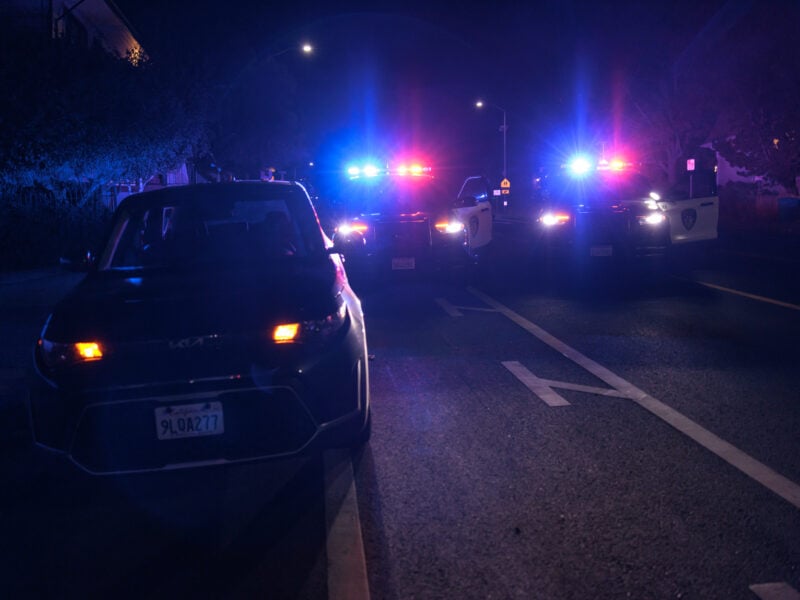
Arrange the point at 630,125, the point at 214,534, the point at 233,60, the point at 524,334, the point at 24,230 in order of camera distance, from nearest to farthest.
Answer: the point at 214,534 < the point at 524,334 < the point at 24,230 < the point at 630,125 < the point at 233,60

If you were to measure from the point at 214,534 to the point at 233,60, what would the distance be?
42560 millimetres

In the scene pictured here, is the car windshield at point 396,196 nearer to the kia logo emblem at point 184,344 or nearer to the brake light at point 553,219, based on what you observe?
the brake light at point 553,219

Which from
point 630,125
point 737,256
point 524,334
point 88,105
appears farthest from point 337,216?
point 630,125

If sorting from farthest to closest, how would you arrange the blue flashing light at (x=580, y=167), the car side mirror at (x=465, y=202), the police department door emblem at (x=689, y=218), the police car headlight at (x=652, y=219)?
the blue flashing light at (x=580, y=167)
the police department door emblem at (x=689, y=218)
the police car headlight at (x=652, y=219)
the car side mirror at (x=465, y=202)

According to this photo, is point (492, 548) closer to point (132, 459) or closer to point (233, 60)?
point (132, 459)

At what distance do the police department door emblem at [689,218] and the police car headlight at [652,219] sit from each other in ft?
4.88

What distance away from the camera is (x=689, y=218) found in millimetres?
16125

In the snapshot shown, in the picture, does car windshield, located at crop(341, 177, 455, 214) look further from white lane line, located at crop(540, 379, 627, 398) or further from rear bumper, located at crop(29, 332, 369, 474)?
rear bumper, located at crop(29, 332, 369, 474)

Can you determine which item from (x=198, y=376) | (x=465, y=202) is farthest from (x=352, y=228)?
(x=198, y=376)

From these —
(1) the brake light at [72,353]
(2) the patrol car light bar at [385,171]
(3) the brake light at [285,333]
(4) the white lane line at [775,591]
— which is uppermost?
(2) the patrol car light bar at [385,171]

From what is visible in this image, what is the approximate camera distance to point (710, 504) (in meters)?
4.46

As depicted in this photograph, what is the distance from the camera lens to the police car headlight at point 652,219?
14.8 m

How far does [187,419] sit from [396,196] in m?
10.5

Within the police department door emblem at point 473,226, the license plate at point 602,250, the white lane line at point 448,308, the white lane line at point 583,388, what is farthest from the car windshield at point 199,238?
the police department door emblem at point 473,226
